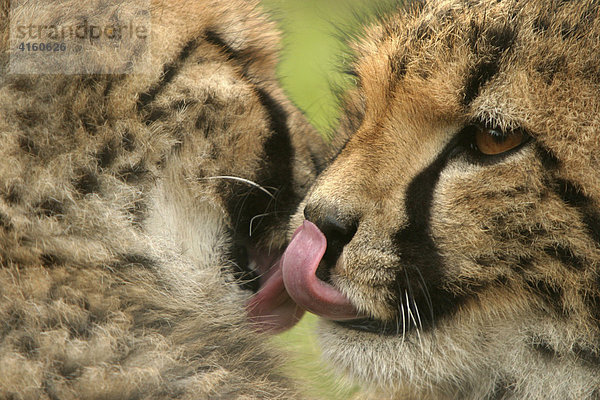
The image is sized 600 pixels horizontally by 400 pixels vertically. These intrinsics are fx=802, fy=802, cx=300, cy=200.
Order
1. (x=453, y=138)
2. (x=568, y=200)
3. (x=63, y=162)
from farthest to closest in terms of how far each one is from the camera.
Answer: (x=63, y=162) < (x=453, y=138) < (x=568, y=200)

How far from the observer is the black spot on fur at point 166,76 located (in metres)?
1.98

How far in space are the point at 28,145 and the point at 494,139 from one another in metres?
1.06

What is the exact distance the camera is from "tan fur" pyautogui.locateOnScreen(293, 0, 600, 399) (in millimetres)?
1640

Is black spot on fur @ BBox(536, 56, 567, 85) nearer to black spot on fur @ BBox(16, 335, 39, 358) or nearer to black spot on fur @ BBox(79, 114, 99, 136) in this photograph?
black spot on fur @ BBox(79, 114, 99, 136)

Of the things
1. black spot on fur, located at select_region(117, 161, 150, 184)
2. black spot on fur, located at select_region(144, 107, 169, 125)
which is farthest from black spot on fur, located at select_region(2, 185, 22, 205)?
black spot on fur, located at select_region(144, 107, 169, 125)

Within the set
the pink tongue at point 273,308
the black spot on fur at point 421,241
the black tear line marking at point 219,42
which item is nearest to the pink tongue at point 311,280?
the black spot on fur at point 421,241

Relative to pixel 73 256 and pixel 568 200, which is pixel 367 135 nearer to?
pixel 568 200

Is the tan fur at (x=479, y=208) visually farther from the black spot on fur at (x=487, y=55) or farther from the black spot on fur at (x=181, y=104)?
the black spot on fur at (x=181, y=104)

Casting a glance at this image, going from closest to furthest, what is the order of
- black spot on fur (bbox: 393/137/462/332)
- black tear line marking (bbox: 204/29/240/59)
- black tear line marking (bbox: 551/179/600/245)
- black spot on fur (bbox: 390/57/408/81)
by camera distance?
1. black tear line marking (bbox: 551/179/600/245)
2. black spot on fur (bbox: 393/137/462/332)
3. black spot on fur (bbox: 390/57/408/81)
4. black tear line marking (bbox: 204/29/240/59)

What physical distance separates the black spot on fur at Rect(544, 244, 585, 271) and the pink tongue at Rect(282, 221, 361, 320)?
453 mm

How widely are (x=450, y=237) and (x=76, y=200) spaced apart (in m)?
0.88

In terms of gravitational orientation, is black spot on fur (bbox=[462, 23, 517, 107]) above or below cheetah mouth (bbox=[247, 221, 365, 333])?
above

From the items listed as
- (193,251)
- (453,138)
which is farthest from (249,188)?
(453,138)

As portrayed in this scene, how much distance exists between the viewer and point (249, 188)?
2.14 metres
